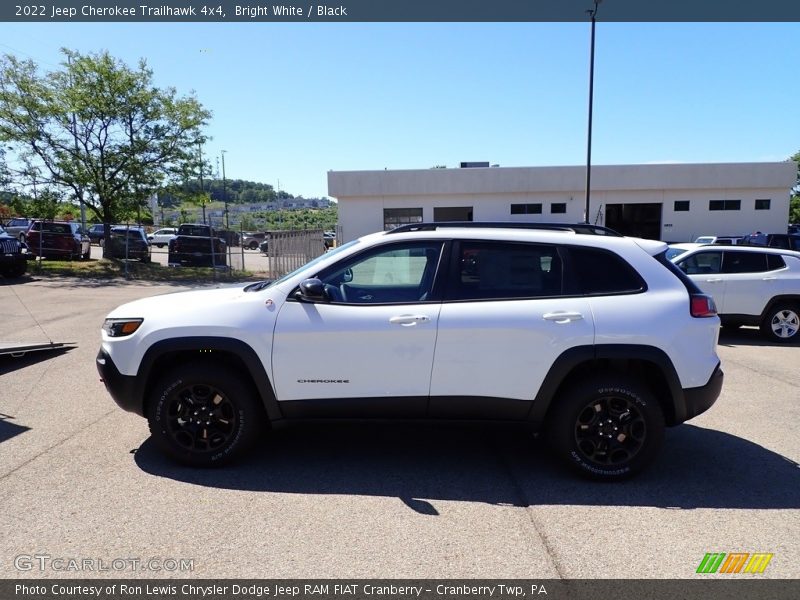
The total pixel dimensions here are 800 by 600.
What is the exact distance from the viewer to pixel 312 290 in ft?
13.6

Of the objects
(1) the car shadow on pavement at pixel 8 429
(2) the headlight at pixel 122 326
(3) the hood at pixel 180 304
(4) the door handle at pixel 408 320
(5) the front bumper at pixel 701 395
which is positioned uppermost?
(3) the hood at pixel 180 304

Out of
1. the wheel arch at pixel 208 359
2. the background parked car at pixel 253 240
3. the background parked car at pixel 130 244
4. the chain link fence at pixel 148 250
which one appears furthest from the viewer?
the background parked car at pixel 253 240

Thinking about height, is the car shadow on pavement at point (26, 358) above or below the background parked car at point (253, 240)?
below

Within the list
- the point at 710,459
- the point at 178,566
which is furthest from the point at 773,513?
the point at 178,566

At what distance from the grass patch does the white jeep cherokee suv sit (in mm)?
16362

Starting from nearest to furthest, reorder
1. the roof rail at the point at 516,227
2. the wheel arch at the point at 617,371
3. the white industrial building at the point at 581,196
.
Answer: the wheel arch at the point at 617,371
the roof rail at the point at 516,227
the white industrial building at the point at 581,196

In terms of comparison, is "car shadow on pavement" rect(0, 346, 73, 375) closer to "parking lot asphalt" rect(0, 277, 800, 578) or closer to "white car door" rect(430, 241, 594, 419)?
"parking lot asphalt" rect(0, 277, 800, 578)

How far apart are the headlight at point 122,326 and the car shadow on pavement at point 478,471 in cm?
101

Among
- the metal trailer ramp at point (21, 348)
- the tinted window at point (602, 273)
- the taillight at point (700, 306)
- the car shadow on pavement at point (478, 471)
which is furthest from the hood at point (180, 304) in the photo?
the metal trailer ramp at point (21, 348)

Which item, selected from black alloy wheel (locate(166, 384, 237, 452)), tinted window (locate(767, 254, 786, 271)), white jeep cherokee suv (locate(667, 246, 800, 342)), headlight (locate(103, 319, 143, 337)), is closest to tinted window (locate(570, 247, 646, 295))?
black alloy wheel (locate(166, 384, 237, 452))

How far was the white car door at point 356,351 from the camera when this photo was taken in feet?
13.5

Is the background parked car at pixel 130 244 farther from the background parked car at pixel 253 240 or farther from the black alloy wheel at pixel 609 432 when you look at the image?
the background parked car at pixel 253 240

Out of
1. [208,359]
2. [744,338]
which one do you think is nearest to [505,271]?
[208,359]

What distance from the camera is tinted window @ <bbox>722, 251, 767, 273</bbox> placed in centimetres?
1010
